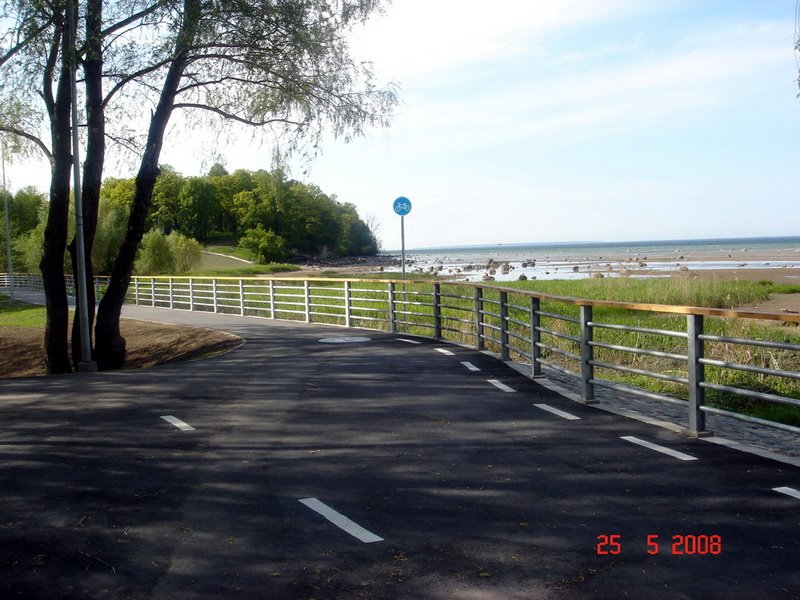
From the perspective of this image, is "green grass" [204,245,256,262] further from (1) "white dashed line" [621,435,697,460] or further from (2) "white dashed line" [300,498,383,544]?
(2) "white dashed line" [300,498,383,544]

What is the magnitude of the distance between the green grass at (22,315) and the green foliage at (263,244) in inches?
2390

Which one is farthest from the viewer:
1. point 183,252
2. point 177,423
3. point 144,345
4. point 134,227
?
point 183,252

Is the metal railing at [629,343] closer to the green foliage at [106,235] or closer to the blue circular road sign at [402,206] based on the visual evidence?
the blue circular road sign at [402,206]

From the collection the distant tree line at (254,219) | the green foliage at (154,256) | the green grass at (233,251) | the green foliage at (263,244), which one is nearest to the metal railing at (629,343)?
the green foliage at (154,256)

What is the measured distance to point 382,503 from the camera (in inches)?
227

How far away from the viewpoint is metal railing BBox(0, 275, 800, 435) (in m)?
7.69

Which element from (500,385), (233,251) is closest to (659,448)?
(500,385)

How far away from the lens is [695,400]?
7.68m

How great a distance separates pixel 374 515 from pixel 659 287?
99.5ft

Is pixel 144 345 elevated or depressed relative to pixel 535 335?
depressed

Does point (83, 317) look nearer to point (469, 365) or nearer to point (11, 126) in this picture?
point (11, 126)

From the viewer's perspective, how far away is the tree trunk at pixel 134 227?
63.2 ft
